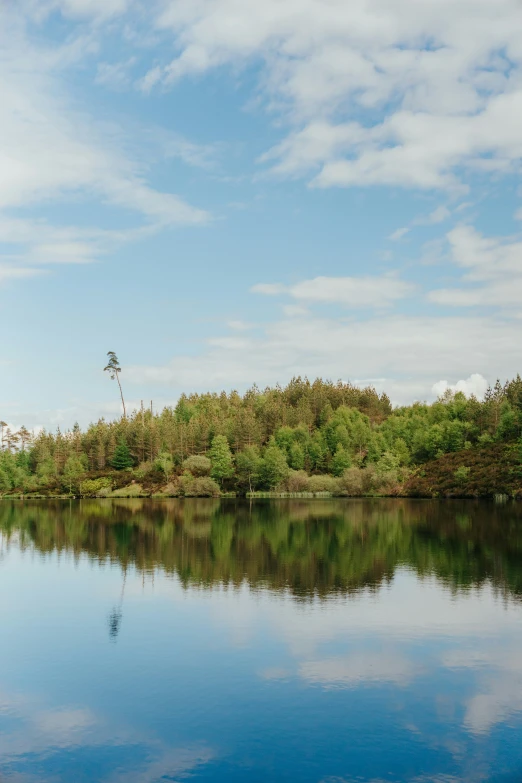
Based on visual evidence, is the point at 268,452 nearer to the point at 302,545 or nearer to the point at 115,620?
the point at 302,545

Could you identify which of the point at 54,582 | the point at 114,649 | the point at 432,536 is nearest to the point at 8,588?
the point at 54,582

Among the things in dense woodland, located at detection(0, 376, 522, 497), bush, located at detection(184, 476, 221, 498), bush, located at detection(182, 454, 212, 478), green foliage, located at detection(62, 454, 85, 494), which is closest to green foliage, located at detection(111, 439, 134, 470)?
dense woodland, located at detection(0, 376, 522, 497)

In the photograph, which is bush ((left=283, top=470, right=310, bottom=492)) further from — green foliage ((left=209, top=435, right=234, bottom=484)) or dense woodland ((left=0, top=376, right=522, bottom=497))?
green foliage ((left=209, top=435, right=234, bottom=484))

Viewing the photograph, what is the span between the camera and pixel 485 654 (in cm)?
2408

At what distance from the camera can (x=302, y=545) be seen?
5331 centimetres

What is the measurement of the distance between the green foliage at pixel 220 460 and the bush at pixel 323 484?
63.8 ft

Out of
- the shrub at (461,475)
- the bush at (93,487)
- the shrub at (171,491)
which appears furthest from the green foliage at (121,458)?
the shrub at (461,475)

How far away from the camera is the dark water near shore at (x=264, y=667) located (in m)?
16.3

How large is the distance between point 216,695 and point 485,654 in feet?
32.4

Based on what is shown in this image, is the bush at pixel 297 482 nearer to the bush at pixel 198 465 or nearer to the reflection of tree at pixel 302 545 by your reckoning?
the bush at pixel 198 465

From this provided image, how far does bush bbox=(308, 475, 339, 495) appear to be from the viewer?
14361cm

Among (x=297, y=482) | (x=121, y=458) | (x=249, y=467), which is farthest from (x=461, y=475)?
(x=121, y=458)

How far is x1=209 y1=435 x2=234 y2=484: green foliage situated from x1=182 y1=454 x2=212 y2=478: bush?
5.30 ft

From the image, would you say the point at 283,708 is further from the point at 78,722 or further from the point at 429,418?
the point at 429,418
